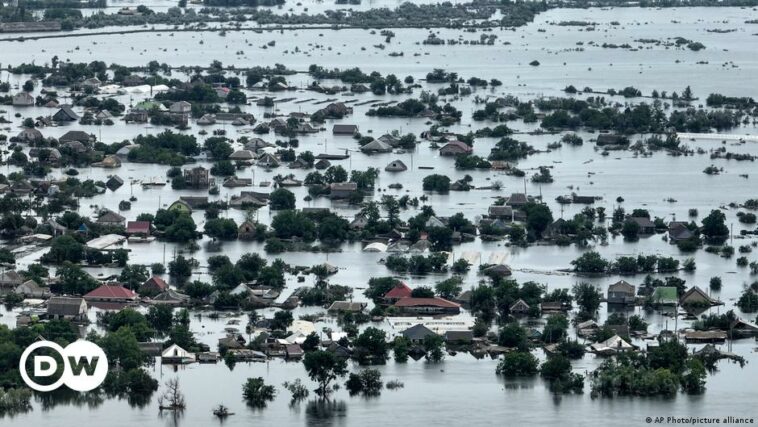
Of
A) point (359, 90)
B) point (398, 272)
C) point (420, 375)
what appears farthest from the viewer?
point (359, 90)

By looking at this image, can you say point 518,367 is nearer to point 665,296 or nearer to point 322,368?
point 322,368

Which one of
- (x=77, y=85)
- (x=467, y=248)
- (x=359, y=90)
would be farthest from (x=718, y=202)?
(x=77, y=85)

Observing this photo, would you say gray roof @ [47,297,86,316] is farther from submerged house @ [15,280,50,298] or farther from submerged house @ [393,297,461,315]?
submerged house @ [393,297,461,315]

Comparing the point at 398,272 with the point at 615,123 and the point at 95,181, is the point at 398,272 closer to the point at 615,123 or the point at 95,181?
the point at 95,181

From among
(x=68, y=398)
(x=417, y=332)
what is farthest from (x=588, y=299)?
(x=68, y=398)

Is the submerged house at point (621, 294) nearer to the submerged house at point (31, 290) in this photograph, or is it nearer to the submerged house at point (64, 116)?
the submerged house at point (31, 290)

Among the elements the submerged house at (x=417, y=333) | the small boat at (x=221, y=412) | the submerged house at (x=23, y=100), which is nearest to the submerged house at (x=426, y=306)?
the submerged house at (x=417, y=333)
